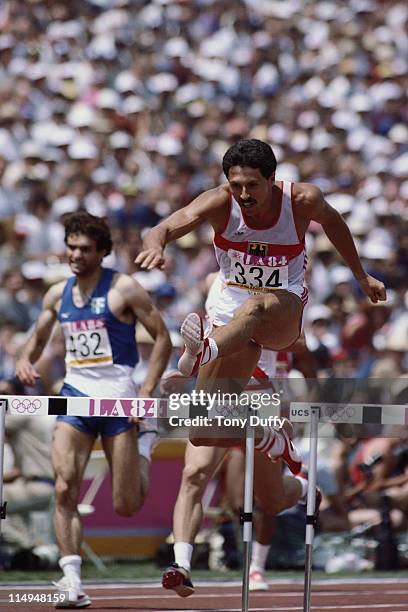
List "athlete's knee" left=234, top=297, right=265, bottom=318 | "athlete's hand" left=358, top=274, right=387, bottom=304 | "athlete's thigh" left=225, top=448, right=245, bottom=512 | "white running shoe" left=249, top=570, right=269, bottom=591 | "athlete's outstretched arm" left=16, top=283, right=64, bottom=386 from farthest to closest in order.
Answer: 1. "athlete's thigh" left=225, top=448, right=245, bottom=512
2. "white running shoe" left=249, top=570, right=269, bottom=591
3. "athlete's outstretched arm" left=16, top=283, right=64, bottom=386
4. "athlete's hand" left=358, top=274, right=387, bottom=304
5. "athlete's knee" left=234, top=297, right=265, bottom=318

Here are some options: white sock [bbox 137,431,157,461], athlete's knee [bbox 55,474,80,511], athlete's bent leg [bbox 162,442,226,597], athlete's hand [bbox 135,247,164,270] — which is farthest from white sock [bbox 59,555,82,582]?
athlete's hand [bbox 135,247,164,270]

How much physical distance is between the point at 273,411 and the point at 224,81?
13.2 metres

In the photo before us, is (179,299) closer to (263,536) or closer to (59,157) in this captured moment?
(59,157)

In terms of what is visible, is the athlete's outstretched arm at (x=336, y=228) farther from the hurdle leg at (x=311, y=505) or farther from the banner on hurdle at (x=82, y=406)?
the banner on hurdle at (x=82, y=406)

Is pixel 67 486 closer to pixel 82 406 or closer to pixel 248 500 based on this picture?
pixel 82 406

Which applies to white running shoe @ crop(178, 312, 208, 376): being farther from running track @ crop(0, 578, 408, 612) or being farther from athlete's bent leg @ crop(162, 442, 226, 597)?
running track @ crop(0, 578, 408, 612)

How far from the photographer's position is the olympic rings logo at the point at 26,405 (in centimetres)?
702

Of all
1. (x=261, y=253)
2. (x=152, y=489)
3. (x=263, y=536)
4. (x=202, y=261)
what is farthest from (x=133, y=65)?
(x=261, y=253)

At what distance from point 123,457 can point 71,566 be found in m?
0.79

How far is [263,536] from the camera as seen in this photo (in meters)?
9.98

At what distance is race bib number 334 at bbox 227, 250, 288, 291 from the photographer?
25.5 feet

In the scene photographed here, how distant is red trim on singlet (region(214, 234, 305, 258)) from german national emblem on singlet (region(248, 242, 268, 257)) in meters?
0.02

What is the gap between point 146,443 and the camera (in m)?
9.34

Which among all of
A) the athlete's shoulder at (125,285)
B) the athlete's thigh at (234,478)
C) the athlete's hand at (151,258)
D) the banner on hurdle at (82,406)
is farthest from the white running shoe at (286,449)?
the athlete's thigh at (234,478)
